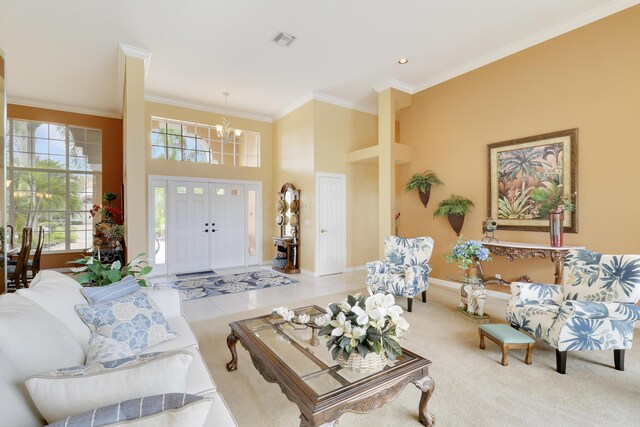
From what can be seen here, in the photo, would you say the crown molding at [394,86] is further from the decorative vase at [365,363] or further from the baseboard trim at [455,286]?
the decorative vase at [365,363]

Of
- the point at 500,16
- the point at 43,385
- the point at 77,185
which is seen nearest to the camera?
the point at 43,385

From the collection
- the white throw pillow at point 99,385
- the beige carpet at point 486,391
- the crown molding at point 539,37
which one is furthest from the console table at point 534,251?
the white throw pillow at point 99,385

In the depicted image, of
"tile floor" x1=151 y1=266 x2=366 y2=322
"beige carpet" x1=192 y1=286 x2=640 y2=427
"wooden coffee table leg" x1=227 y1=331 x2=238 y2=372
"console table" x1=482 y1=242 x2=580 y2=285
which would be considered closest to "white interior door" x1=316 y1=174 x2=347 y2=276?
"tile floor" x1=151 y1=266 x2=366 y2=322

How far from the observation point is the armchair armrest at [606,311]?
229 cm

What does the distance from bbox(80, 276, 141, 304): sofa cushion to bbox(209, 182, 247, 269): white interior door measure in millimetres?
4628

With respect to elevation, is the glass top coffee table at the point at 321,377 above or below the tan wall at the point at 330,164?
below

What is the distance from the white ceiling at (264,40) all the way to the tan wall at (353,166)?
601mm

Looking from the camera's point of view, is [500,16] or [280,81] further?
[280,81]

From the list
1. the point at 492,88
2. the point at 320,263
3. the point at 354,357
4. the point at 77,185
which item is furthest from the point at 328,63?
the point at 77,185

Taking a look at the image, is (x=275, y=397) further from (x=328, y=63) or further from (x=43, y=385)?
(x=328, y=63)

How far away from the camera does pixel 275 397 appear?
2.09m

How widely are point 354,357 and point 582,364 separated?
2.28 m

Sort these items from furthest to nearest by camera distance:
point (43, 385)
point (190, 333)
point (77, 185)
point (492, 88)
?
point (77, 185)
point (492, 88)
point (190, 333)
point (43, 385)

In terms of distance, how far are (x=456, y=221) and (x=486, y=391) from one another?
10.2 ft
